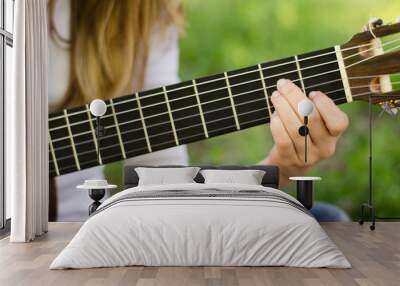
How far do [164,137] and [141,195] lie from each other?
1.95 meters

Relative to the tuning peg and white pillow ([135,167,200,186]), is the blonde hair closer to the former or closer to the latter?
white pillow ([135,167,200,186])

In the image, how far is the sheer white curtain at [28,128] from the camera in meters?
5.77

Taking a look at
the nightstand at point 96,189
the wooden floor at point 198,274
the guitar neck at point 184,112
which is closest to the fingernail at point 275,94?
the guitar neck at point 184,112

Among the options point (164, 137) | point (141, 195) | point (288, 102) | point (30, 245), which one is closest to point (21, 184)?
point (30, 245)

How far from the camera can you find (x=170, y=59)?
7207 millimetres

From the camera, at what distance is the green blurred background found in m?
7.12

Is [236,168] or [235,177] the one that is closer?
[235,177]

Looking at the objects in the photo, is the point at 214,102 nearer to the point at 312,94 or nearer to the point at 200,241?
the point at 312,94

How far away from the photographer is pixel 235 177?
6.49 metres

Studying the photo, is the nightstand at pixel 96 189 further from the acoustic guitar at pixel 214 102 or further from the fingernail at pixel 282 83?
the fingernail at pixel 282 83

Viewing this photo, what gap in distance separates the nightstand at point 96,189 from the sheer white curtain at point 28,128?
0.52m

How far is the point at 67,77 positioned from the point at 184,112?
1447 millimetres

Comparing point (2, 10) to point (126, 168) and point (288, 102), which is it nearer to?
point (126, 168)

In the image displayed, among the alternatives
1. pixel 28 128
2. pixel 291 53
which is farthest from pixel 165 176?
pixel 291 53
